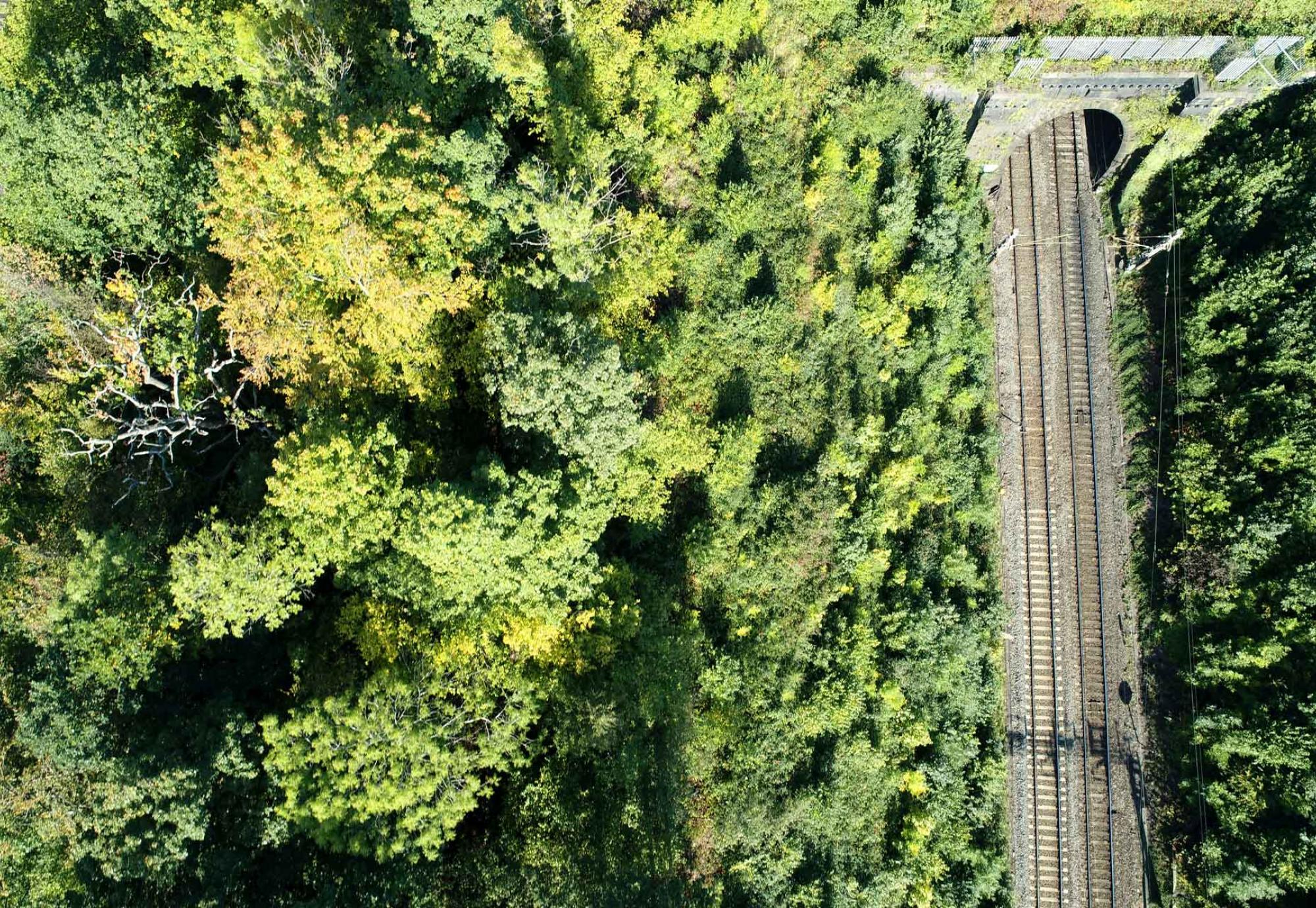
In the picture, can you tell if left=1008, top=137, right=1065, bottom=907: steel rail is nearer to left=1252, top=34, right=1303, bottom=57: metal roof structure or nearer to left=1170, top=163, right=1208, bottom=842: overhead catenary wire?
left=1170, top=163, right=1208, bottom=842: overhead catenary wire

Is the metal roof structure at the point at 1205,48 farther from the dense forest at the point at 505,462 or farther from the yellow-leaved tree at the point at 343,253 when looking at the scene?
the yellow-leaved tree at the point at 343,253

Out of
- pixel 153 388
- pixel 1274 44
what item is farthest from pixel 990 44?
pixel 153 388

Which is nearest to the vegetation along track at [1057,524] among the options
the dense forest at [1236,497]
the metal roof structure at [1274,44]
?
the dense forest at [1236,497]

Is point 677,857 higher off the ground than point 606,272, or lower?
lower

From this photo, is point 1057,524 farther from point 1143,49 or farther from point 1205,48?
point 1205,48

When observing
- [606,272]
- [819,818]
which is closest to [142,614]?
[606,272]

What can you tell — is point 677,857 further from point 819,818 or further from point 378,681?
point 378,681

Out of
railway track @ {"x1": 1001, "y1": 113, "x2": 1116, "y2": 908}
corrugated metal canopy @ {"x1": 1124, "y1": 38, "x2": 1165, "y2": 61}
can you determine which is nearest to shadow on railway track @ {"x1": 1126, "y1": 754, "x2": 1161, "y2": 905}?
railway track @ {"x1": 1001, "y1": 113, "x2": 1116, "y2": 908}
